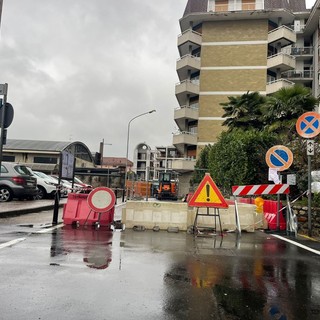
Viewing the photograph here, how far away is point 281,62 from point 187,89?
1231cm

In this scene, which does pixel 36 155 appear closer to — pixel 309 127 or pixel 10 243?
pixel 309 127

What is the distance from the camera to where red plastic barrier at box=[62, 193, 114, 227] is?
955cm

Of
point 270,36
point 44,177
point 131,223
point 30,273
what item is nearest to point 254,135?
point 131,223

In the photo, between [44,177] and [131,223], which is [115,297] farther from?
[44,177]

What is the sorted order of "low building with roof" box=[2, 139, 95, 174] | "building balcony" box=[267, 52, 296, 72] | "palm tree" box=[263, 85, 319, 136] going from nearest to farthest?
"palm tree" box=[263, 85, 319, 136] < "building balcony" box=[267, 52, 296, 72] < "low building with roof" box=[2, 139, 95, 174]

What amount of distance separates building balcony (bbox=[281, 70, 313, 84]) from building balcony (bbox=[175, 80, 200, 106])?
12145mm

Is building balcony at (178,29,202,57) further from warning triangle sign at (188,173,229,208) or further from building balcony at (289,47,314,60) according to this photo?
warning triangle sign at (188,173,229,208)

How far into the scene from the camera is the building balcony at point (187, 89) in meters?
47.0

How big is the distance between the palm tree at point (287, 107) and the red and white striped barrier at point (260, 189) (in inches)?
405

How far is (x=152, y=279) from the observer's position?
445 centimetres

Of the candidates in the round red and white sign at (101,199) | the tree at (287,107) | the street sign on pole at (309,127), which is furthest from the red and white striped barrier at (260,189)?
the tree at (287,107)

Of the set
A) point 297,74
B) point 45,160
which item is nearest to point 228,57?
point 297,74

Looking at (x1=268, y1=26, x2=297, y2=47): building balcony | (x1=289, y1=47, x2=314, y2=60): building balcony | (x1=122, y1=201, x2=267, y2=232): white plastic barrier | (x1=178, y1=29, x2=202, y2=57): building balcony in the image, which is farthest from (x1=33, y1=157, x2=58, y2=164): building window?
(x1=122, y1=201, x2=267, y2=232): white plastic barrier

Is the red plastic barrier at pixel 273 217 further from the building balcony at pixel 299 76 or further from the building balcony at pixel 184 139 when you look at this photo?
the building balcony at pixel 299 76
